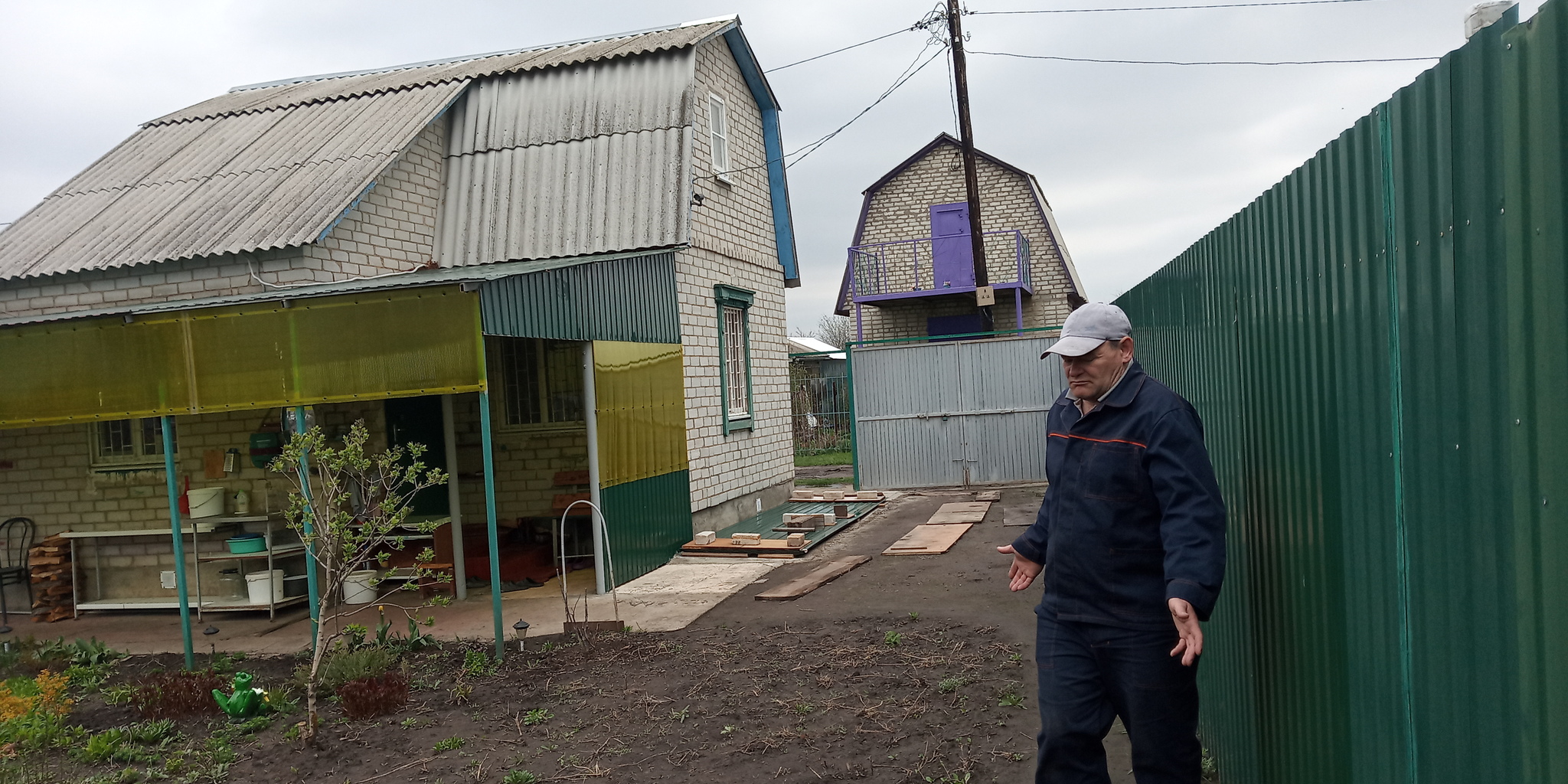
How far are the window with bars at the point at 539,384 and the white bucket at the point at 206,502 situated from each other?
114 inches

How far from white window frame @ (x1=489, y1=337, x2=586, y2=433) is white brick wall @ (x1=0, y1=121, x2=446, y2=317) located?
156cm

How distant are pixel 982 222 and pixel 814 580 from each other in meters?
19.0

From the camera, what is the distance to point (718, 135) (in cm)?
1404

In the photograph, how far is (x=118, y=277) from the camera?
1053cm

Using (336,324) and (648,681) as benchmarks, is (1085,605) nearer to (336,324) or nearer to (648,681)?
(648,681)

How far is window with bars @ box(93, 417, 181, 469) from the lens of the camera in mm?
10648

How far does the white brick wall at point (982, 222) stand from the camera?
1043 inches

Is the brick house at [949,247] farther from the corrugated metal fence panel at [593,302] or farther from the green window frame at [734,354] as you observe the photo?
the corrugated metal fence panel at [593,302]

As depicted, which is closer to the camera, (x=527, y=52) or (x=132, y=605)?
(x=132, y=605)

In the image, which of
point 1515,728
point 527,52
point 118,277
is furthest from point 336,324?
point 527,52

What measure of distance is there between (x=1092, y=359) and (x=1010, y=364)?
13201 millimetres

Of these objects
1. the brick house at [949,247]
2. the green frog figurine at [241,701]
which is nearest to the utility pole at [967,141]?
the brick house at [949,247]

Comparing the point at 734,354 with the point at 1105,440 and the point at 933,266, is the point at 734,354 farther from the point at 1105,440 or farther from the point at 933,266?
the point at 933,266

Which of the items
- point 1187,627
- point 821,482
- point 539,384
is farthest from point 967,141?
point 1187,627
